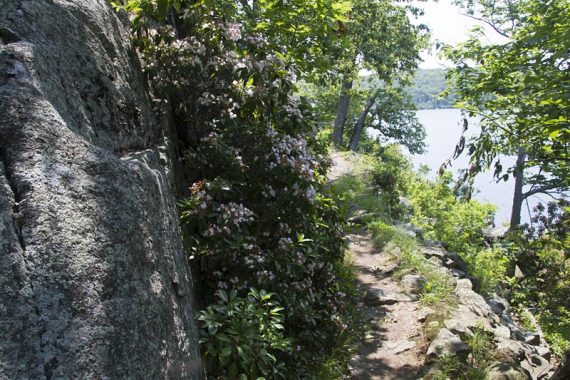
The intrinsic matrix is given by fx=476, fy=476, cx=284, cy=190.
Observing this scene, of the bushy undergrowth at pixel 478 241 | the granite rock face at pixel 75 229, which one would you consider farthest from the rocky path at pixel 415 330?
the granite rock face at pixel 75 229

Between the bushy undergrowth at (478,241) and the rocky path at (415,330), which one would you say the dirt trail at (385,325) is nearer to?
the rocky path at (415,330)

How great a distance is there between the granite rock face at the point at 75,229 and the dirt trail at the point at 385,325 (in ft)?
10.6

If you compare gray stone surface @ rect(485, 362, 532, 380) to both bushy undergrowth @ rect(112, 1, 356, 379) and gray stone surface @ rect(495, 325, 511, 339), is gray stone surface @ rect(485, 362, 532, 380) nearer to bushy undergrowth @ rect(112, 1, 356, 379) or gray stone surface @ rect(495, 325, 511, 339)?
gray stone surface @ rect(495, 325, 511, 339)

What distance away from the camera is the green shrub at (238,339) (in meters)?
3.53

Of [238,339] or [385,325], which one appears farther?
[385,325]

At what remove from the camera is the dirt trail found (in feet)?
19.2

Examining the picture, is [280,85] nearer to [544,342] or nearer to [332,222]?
[332,222]

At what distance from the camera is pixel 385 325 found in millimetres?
6938

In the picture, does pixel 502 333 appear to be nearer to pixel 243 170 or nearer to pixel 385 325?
pixel 385 325

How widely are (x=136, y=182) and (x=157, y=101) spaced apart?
79.2 inches

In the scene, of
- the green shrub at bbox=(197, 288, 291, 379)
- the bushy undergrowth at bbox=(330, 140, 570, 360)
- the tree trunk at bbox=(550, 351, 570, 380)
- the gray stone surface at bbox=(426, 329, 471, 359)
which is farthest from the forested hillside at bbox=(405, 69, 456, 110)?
the green shrub at bbox=(197, 288, 291, 379)

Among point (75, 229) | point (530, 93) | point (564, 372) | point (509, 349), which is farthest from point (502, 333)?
point (75, 229)

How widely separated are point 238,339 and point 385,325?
3880 mm

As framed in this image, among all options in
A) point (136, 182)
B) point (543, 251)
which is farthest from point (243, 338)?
point (543, 251)
